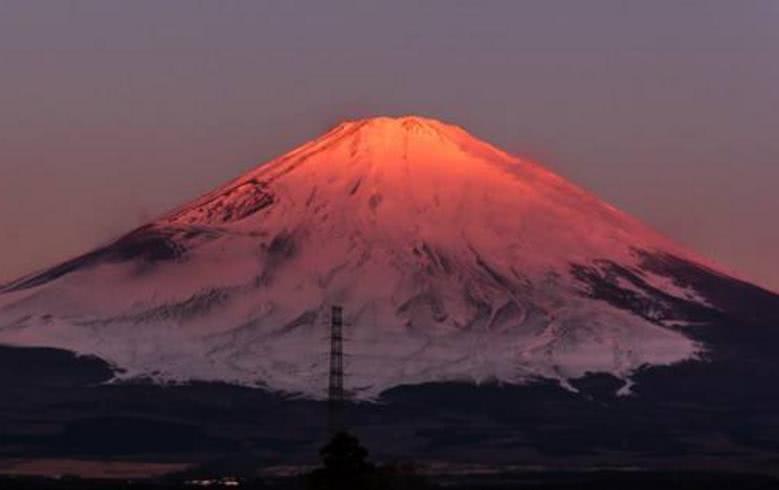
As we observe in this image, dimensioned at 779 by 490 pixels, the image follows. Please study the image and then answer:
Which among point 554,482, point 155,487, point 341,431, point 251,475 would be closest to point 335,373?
point 341,431

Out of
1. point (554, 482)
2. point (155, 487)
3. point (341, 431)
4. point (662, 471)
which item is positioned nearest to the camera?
point (341, 431)

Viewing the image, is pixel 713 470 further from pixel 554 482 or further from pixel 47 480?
pixel 47 480

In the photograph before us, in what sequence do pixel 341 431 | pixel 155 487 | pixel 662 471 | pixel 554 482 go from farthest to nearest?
pixel 662 471, pixel 554 482, pixel 155 487, pixel 341 431

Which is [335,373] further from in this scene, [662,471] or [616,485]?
[662,471]

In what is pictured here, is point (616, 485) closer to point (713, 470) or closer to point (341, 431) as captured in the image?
point (713, 470)

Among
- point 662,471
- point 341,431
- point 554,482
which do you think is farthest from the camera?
point 662,471

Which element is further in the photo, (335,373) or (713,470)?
(713,470)

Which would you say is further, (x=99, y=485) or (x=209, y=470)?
(x=209, y=470)

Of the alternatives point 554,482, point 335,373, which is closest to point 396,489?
point 335,373
